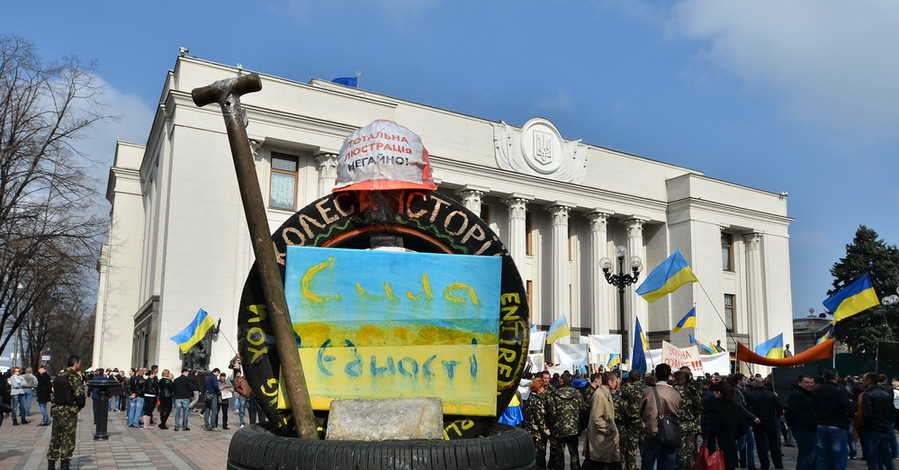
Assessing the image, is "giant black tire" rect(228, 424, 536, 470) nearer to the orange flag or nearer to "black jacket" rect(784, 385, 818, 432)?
"black jacket" rect(784, 385, 818, 432)

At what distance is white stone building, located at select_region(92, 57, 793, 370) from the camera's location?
27.6m

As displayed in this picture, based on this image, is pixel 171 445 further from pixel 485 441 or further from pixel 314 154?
pixel 314 154

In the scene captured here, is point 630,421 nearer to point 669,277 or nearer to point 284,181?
point 669,277

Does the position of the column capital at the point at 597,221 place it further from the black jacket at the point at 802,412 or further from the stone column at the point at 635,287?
the black jacket at the point at 802,412

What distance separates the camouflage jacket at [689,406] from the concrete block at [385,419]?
6157 mm

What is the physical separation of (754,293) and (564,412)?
3642cm

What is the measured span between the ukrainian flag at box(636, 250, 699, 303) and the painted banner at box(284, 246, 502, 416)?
48.2 ft

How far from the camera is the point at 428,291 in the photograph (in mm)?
4207

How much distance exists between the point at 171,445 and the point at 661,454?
34.6 ft

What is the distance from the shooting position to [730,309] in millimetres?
41781

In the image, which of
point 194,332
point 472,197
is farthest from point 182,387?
point 472,197

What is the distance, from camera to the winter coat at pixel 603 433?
8922 mm

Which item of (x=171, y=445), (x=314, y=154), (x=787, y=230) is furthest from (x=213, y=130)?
(x=787, y=230)

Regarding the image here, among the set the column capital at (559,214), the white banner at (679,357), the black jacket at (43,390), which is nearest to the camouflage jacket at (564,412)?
the white banner at (679,357)
